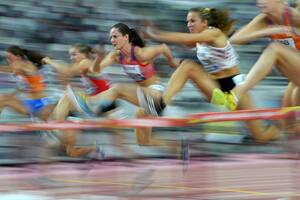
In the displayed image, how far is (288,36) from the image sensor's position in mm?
6344

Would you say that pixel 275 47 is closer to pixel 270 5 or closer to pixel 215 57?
pixel 270 5

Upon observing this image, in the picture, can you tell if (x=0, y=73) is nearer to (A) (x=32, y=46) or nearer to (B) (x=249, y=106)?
(A) (x=32, y=46)

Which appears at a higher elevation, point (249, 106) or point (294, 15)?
point (294, 15)

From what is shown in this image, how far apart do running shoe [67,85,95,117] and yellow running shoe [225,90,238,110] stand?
2.01m

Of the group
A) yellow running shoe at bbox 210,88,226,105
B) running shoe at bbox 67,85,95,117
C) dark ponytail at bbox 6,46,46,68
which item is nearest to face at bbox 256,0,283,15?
yellow running shoe at bbox 210,88,226,105

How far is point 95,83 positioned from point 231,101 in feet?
7.46

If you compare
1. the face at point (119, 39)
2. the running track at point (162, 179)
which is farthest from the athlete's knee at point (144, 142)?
the face at point (119, 39)

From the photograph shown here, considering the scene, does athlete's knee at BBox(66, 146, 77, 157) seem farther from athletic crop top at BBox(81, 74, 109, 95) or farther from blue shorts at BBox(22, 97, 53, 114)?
athletic crop top at BBox(81, 74, 109, 95)

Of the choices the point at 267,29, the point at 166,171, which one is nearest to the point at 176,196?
the point at 267,29

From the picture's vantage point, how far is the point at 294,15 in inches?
247

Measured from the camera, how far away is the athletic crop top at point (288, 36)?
20.6ft

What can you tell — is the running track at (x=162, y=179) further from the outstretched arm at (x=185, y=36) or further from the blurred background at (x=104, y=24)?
the blurred background at (x=104, y=24)

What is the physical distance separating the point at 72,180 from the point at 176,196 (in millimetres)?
1759

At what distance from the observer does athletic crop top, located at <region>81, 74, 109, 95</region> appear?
332 inches
